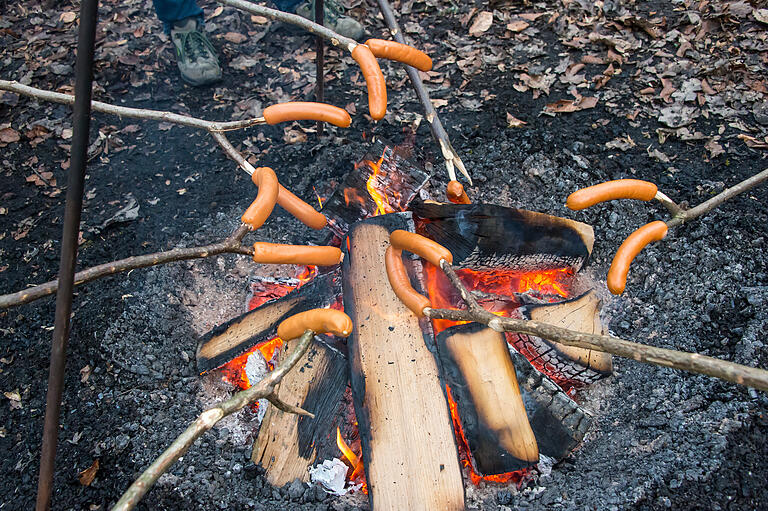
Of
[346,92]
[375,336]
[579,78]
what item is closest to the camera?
[375,336]

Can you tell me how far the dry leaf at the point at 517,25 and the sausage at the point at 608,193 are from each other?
10.1 feet

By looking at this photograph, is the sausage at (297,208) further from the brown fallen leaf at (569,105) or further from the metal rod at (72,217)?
the brown fallen leaf at (569,105)

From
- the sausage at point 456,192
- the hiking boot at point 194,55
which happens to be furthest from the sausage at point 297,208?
the hiking boot at point 194,55

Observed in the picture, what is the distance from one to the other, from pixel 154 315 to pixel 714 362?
273 centimetres

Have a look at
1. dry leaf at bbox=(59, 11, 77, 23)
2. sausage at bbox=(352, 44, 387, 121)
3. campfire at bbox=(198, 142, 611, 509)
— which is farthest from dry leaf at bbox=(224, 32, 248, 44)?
sausage at bbox=(352, 44, 387, 121)

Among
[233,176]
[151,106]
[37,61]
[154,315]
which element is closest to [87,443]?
[154,315]

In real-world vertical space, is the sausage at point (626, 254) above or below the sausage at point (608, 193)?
below

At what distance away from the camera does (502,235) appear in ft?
9.75

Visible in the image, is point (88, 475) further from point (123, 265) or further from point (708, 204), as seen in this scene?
point (708, 204)

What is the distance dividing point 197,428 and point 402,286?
110cm

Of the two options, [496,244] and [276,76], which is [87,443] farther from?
[276,76]

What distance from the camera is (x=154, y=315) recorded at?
10.1 feet

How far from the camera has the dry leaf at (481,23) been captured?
5.03 meters

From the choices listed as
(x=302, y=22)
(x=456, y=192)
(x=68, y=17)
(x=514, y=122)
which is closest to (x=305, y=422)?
(x=456, y=192)
